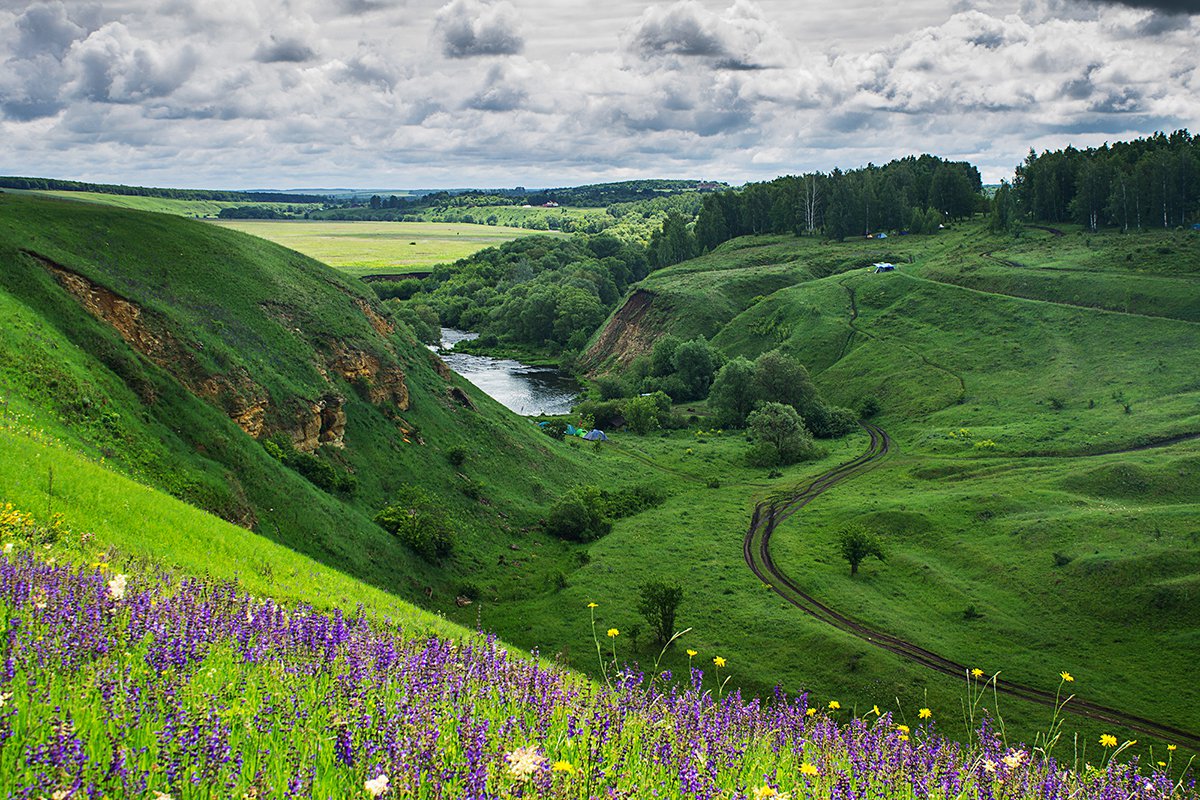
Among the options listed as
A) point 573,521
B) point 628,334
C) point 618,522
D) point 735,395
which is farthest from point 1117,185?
point 573,521

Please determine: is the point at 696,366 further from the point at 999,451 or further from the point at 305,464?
the point at 305,464

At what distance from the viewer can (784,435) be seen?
10350cm

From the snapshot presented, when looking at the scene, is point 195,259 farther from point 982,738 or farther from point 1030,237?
point 1030,237

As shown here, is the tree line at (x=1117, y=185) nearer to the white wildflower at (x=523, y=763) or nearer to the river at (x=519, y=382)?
the river at (x=519, y=382)

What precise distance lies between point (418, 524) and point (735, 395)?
258 ft

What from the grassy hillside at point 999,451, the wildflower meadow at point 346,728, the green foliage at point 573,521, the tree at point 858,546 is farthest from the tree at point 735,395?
the wildflower meadow at point 346,728

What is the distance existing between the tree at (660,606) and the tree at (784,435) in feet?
168

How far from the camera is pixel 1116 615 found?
5481 centimetres

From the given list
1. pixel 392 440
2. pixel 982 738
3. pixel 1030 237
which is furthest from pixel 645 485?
pixel 1030 237

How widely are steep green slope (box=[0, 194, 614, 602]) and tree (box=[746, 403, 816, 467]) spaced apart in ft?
104

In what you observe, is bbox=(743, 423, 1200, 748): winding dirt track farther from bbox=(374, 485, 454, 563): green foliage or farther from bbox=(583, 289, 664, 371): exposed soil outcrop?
bbox=(583, 289, 664, 371): exposed soil outcrop

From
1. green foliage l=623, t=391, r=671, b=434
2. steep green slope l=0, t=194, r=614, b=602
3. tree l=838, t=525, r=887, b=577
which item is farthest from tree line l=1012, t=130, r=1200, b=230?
steep green slope l=0, t=194, r=614, b=602

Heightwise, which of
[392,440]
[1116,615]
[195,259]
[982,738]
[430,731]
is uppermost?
[195,259]

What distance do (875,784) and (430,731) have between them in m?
4.41
